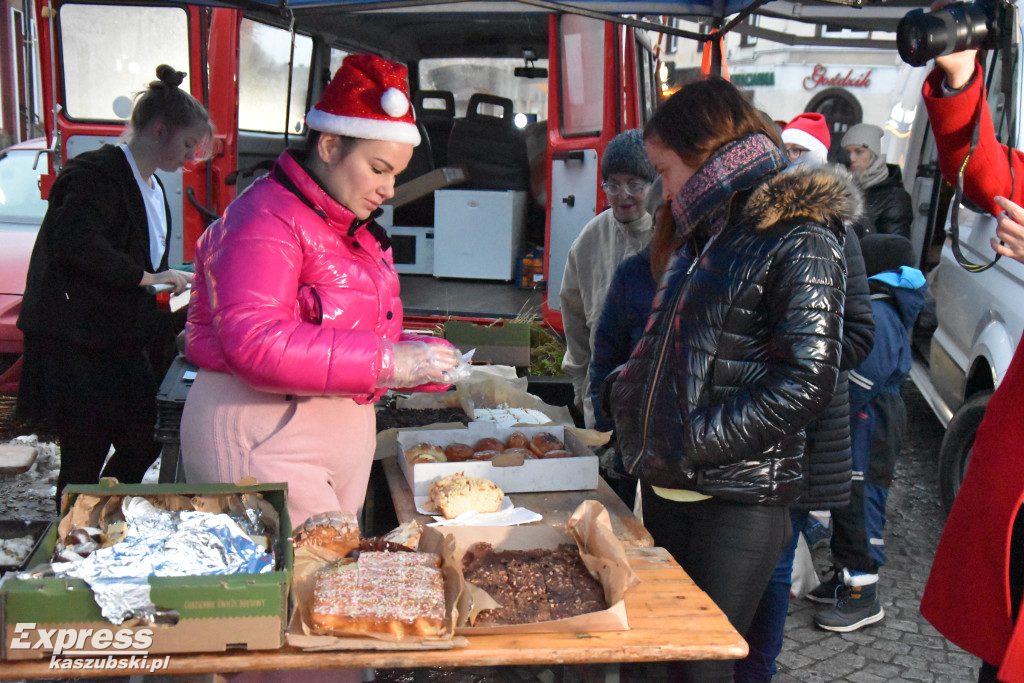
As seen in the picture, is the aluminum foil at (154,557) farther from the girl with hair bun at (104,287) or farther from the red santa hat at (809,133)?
the red santa hat at (809,133)

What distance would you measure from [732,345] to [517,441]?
3.52 ft

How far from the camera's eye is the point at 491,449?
282 cm

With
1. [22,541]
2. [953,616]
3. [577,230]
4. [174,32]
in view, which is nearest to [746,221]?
[953,616]

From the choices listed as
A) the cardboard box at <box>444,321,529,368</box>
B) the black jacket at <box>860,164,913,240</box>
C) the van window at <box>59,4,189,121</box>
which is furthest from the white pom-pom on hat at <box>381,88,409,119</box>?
the black jacket at <box>860,164,913,240</box>

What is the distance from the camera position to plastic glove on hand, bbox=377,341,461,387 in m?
1.96

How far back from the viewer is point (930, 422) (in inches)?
267

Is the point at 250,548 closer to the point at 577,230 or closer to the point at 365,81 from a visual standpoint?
the point at 365,81

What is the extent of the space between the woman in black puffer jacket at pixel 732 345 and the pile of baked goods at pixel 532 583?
0.31 m

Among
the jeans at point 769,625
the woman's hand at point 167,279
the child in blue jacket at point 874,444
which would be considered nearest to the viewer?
the jeans at point 769,625

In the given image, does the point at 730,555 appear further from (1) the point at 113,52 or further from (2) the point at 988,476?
(1) the point at 113,52

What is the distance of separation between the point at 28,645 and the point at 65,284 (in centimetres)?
207

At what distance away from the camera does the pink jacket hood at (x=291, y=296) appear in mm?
1854

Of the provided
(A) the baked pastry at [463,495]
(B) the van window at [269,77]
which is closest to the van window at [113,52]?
(B) the van window at [269,77]

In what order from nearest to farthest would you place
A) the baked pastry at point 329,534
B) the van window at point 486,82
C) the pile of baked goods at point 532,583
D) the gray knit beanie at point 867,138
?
the pile of baked goods at point 532,583
the baked pastry at point 329,534
the gray knit beanie at point 867,138
the van window at point 486,82
